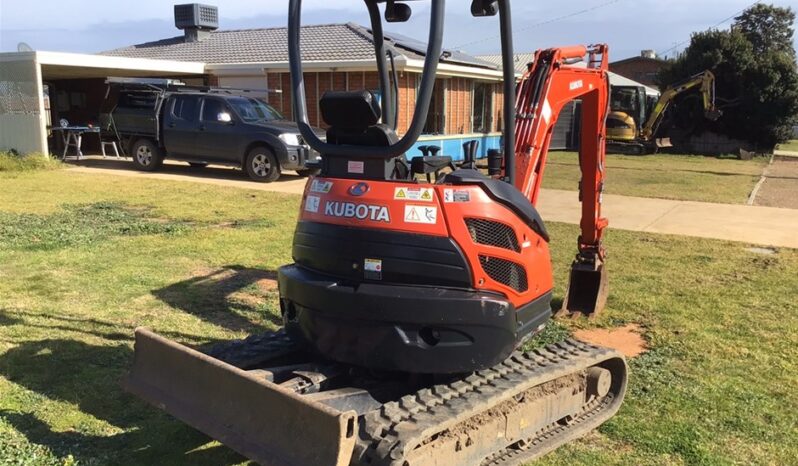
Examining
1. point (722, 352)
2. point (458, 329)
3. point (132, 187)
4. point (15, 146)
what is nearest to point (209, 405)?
point (458, 329)

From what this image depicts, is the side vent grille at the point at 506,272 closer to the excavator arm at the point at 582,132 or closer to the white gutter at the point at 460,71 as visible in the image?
the excavator arm at the point at 582,132

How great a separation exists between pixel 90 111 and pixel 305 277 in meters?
24.3

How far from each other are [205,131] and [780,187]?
13.8m

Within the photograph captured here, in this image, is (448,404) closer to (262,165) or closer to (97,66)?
(262,165)

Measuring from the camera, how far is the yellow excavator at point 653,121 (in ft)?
89.3

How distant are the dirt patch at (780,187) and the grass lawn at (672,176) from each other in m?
0.33

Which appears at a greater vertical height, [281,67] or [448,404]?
[281,67]

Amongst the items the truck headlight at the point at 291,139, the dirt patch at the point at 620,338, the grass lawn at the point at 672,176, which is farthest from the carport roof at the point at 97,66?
the dirt patch at the point at 620,338

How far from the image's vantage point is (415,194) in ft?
10.6

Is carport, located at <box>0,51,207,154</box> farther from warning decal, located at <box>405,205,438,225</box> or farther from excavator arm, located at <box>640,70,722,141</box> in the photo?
excavator arm, located at <box>640,70,722,141</box>

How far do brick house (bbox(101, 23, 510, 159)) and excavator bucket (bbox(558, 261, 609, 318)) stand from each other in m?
Answer: 11.5

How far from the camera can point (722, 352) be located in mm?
5344

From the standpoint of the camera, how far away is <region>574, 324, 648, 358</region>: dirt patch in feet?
18.0

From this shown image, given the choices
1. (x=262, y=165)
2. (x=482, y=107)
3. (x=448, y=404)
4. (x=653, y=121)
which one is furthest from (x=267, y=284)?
(x=653, y=121)
